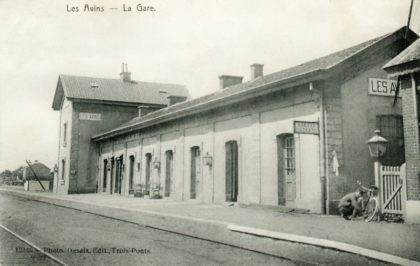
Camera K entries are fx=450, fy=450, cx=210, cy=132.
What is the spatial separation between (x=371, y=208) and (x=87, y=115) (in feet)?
79.6

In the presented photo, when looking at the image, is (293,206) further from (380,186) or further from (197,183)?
(197,183)

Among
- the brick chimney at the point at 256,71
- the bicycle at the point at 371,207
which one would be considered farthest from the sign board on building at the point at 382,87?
the brick chimney at the point at 256,71

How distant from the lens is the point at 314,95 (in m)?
12.4

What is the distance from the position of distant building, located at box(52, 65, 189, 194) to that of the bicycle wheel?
66.1 feet

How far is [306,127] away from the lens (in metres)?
11.9

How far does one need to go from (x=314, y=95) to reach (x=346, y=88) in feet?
3.17

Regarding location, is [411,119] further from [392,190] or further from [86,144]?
[86,144]

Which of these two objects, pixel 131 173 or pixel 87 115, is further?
pixel 87 115

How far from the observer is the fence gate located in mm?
10297

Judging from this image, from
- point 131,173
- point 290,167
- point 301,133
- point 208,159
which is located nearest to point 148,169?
point 131,173

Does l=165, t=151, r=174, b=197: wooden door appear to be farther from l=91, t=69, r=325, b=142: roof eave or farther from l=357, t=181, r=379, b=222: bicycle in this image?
l=357, t=181, r=379, b=222: bicycle

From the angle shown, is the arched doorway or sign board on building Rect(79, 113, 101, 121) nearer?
the arched doorway

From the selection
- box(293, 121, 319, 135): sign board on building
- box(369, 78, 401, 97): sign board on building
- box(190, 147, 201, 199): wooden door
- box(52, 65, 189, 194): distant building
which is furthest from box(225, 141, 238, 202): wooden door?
box(52, 65, 189, 194): distant building

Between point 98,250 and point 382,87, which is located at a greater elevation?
point 382,87
